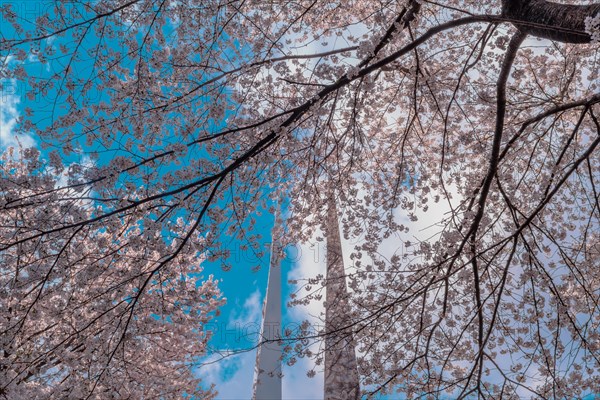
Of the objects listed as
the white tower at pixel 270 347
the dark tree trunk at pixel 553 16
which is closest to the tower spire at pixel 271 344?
the white tower at pixel 270 347

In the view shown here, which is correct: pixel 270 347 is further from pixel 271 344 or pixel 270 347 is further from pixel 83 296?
pixel 83 296

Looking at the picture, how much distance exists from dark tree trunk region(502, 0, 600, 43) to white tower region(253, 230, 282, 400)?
4.12m

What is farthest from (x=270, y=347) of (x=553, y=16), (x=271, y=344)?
(x=553, y=16)

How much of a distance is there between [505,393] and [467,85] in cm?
374

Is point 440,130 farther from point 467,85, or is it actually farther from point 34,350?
point 34,350

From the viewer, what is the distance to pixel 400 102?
26.0 feet

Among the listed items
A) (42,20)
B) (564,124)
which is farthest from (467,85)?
(42,20)

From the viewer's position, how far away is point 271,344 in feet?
31.2

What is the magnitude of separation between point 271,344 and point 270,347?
0.06 metres

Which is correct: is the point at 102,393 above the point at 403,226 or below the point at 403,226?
below

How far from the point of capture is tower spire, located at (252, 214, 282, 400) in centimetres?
774

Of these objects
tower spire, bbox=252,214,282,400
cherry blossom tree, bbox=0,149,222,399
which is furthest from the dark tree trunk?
tower spire, bbox=252,214,282,400

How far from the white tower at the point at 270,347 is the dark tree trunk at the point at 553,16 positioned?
412 cm

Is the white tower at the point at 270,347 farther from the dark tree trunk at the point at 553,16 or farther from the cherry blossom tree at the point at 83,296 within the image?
the dark tree trunk at the point at 553,16
